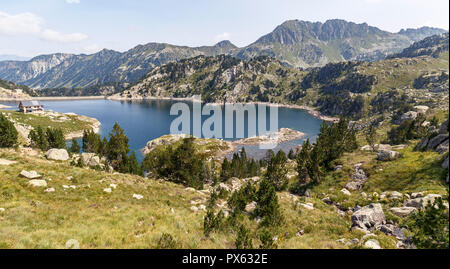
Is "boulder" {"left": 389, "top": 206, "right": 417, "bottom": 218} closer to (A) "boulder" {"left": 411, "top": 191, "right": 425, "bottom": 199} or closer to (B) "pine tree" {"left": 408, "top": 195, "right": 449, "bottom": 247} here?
(A) "boulder" {"left": 411, "top": 191, "right": 425, "bottom": 199}

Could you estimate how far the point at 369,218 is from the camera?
22.5 metres

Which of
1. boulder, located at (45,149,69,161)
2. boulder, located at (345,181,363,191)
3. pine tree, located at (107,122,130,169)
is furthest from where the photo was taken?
pine tree, located at (107,122,130,169)

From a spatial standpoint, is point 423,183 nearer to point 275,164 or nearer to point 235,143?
point 275,164

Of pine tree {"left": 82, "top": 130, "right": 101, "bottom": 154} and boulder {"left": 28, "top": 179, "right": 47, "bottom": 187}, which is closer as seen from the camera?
boulder {"left": 28, "top": 179, "right": 47, "bottom": 187}

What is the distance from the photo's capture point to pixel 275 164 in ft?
187

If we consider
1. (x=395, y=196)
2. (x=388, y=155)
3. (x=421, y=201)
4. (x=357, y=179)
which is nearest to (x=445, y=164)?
(x=395, y=196)

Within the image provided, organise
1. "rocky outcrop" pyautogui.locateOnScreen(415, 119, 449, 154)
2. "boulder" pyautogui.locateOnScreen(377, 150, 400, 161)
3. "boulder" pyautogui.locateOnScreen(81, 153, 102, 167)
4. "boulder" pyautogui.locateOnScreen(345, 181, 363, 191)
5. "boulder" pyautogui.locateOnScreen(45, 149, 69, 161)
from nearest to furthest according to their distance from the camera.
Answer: "boulder" pyautogui.locateOnScreen(345, 181, 363, 191) → "rocky outcrop" pyautogui.locateOnScreen(415, 119, 449, 154) → "boulder" pyautogui.locateOnScreen(377, 150, 400, 161) → "boulder" pyautogui.locateOnScreen(45, 149, 69, 161) → "boulder" pyautogui.locateOnScreen(81, 153, 102, 167)

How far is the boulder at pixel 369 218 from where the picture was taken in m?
22.1

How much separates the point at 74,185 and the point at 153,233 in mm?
18349

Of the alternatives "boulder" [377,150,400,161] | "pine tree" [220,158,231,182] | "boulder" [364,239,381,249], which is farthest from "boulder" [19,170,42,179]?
"pine tree" [220,158,231,182]

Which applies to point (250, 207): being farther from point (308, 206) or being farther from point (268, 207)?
point (308, 206)

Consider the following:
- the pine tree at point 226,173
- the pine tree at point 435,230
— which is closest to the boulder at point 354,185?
the pine tree at point 435,230

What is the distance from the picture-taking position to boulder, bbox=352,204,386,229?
22.1 metres

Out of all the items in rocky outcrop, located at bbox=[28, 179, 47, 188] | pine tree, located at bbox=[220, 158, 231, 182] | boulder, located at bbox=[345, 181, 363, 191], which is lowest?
pine tree, located at bbox=[220, 158, 231, 182]
